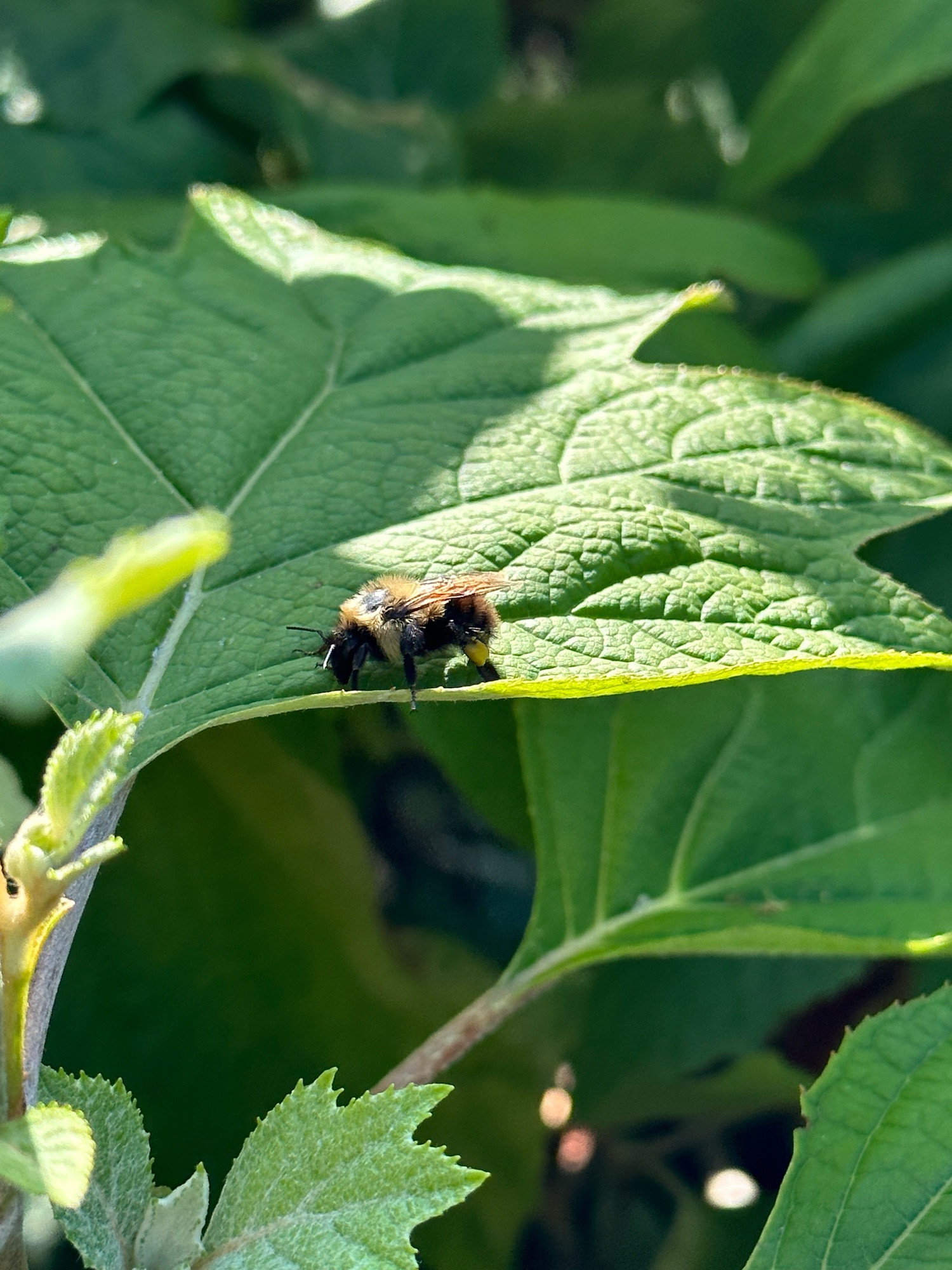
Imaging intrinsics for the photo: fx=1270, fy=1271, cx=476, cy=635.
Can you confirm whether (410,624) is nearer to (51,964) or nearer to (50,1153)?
(51,964)

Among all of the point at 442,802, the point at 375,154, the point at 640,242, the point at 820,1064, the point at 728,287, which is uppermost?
the point at 375,154

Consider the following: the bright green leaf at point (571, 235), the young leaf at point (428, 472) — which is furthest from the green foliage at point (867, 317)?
the young leaf at point (428, 472)

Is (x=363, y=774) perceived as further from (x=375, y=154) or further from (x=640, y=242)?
(x=375, y=154)

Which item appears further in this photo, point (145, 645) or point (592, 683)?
point (145, 645)

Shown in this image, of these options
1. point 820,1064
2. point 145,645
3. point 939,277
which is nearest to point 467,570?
point 145,645

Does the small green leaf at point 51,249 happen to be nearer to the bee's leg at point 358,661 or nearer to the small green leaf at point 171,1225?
the bee's leg at point 358,661

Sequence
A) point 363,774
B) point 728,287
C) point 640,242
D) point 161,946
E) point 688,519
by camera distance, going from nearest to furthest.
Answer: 1. point 688,519
2. point 161,946
3. point 363,774
4. point 640,242
5. point 728,287
